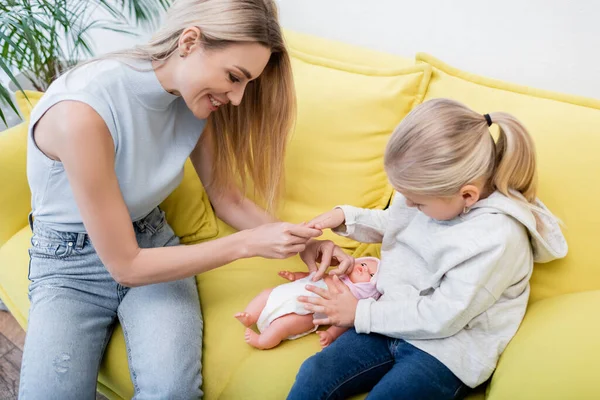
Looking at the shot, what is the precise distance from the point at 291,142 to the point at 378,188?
28cm

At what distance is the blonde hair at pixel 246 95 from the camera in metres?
1.02

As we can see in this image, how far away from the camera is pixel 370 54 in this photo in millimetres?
1573

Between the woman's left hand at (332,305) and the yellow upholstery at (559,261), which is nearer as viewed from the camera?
the yellow upholstery at (559,261)

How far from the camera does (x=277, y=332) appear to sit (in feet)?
3.91

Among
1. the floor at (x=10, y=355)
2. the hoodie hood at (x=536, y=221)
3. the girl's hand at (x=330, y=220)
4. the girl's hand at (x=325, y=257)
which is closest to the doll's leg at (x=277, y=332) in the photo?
the girl's hand at (x=325, y=257)

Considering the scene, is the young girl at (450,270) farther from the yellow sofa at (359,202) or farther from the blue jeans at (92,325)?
the blue jeans at (92,325)

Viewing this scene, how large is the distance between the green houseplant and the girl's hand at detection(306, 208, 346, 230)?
0.78 m

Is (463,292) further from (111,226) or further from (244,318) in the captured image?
(111,226)

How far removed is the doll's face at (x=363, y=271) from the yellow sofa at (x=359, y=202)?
15cm

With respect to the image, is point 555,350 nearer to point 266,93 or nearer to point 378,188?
point 378,188

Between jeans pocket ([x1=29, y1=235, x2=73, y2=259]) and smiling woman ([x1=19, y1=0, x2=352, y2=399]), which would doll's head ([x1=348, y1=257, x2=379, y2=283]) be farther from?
jeans pocket ([x1=29, y1=235, x2=73, y2=259])

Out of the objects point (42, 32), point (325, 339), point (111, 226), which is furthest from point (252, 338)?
point (42, 32)

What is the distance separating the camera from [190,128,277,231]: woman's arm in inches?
56.7

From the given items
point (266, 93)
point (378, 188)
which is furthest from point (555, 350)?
point (266, 93)
